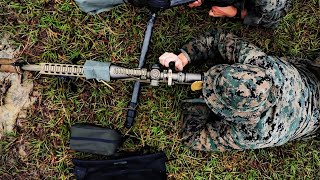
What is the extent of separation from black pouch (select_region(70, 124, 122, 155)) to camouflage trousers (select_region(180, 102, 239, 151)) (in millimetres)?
622

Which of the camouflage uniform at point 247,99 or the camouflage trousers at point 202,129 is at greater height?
the camouflage uniform at point 247,99

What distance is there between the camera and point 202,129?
370cm

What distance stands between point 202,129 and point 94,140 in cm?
92

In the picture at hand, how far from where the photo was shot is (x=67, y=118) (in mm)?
3936

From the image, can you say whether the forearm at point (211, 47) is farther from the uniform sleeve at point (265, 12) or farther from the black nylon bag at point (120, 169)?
the black nylon bag at point (120, 169)

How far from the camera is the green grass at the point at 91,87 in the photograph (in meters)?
3.92

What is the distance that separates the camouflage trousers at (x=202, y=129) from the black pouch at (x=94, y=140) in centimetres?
62

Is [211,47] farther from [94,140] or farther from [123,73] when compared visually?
[94,140]

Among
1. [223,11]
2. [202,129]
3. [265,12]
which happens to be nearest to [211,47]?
[223,11]

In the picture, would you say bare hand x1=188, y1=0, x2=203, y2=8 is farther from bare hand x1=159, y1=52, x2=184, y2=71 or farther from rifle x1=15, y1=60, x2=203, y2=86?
rifle x1=15, y1=60, x2=203, y2=86

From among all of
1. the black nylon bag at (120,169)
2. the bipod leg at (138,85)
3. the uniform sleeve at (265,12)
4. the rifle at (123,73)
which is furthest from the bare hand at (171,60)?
the black nylon bag at (120,169)

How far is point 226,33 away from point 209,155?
3.74 feet

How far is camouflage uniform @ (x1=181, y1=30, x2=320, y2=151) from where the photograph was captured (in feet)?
9.32

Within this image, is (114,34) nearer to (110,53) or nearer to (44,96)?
(110,53)
